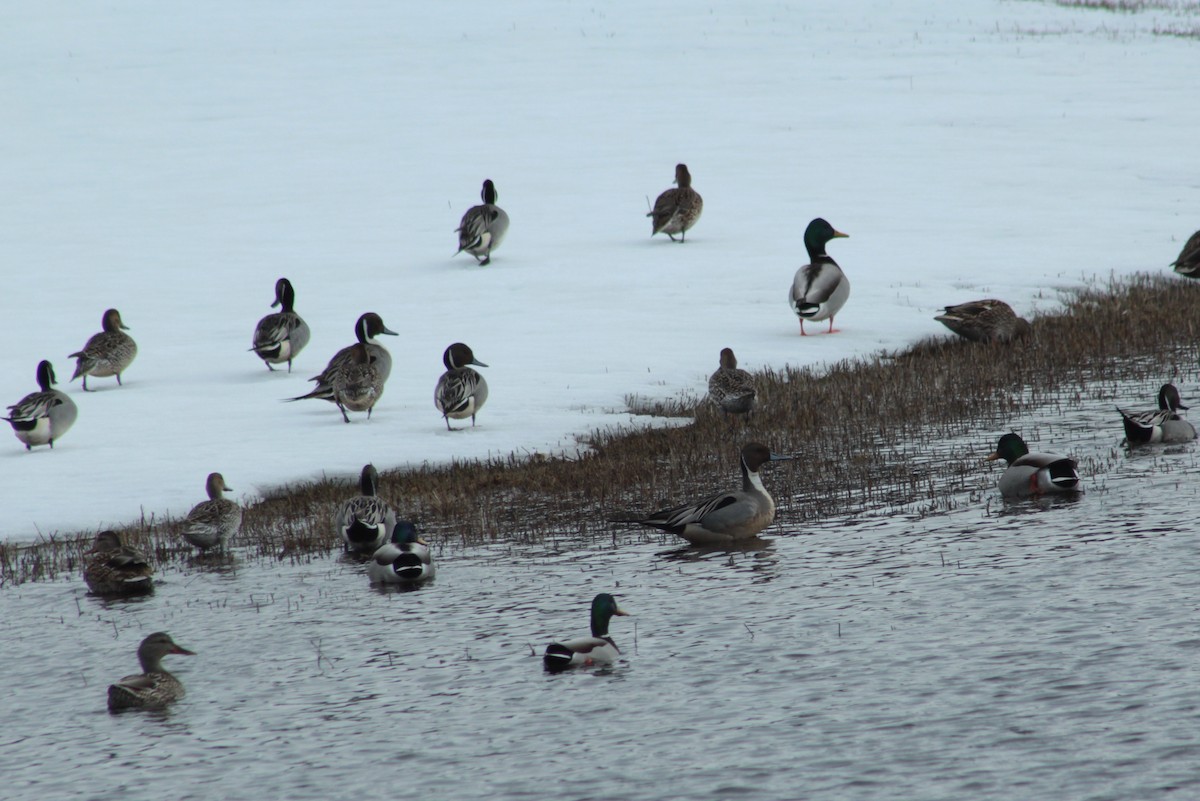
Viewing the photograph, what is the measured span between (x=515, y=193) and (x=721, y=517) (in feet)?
76.1

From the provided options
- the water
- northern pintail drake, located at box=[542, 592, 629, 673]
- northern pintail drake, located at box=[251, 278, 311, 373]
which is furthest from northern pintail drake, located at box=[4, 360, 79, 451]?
northern pintail drake, located at box=[542, 592, 629, 673]

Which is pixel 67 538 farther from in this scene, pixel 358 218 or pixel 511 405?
pixel 358 218

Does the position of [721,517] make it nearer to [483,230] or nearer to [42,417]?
[42,417]

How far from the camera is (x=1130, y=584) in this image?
31.6ft

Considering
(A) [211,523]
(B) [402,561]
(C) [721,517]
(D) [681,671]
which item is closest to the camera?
(D) [681,671]

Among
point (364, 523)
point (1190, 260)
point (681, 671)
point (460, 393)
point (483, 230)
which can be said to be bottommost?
point (681, 671)

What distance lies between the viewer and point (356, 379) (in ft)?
55.8

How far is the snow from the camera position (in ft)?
59.7

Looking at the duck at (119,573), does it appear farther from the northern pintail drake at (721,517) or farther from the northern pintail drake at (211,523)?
the northern pintail drake at (721,517)

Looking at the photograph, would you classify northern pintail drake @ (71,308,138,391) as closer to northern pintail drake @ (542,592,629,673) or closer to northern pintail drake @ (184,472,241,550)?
northern pintail drake @ (184,472,241,550)

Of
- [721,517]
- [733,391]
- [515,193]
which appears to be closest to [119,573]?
[721,517]

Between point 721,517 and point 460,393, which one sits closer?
point 721,517

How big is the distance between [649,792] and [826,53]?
44.0 meters

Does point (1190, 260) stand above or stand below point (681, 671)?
above
